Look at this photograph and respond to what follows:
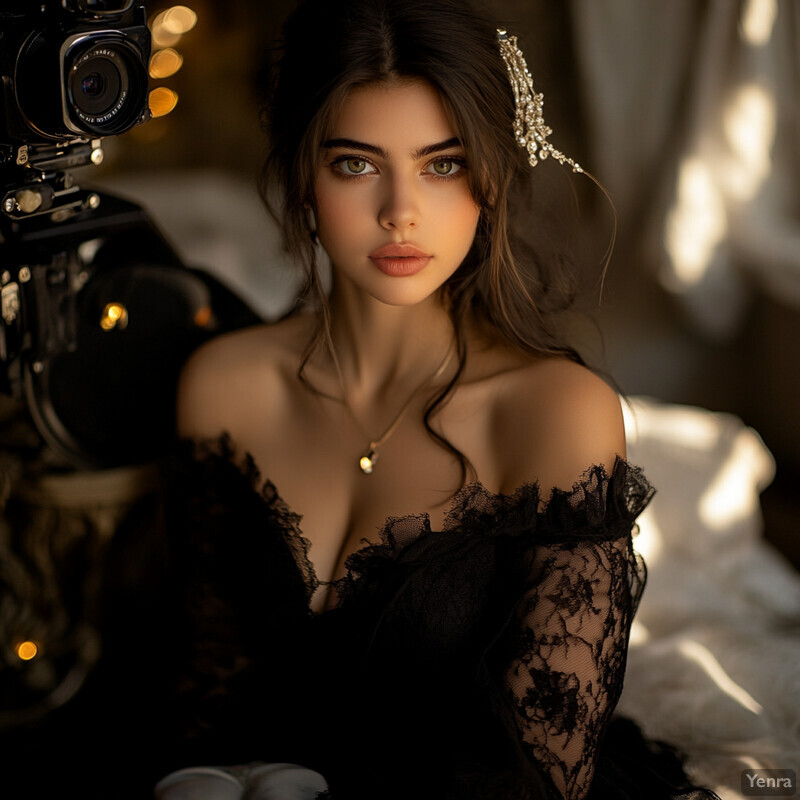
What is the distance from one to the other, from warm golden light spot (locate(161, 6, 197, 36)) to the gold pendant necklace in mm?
1623

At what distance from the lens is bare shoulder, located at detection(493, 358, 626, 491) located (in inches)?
49.8

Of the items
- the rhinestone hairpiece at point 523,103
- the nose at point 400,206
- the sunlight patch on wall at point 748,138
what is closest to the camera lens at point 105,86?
the nose at point 400,206

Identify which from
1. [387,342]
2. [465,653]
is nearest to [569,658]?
[465,653]

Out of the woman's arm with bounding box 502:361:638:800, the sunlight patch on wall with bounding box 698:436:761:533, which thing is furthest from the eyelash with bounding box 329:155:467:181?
the sunlight patch on wall with bounding box 698:436:761:533

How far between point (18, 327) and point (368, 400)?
576 millimetres

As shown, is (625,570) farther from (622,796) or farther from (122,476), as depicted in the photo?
(122,476)

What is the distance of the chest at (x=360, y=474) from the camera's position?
4.39 feet

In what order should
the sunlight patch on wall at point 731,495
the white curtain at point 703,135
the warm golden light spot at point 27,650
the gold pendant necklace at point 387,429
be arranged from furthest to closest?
the white curtain at point 703,135
the sunlight patch on wall at point 731,495
the warm golden light spot at point 27,650
the gold pendant necklace at point 387,429

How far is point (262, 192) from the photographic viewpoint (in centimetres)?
150

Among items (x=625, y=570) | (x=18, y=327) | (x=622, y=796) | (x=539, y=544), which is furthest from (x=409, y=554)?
(x=18, y=327)

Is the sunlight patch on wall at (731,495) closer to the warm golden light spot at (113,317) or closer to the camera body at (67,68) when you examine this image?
the warm golden light spot at (113,317)

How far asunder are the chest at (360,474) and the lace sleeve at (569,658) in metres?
0.19

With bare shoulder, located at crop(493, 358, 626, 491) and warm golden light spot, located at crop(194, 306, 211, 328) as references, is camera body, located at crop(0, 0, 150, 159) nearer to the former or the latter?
warm golden light spot, located at crop(194, 306, 211, 328)

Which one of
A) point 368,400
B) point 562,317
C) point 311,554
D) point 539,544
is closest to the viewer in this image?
point 539,544
